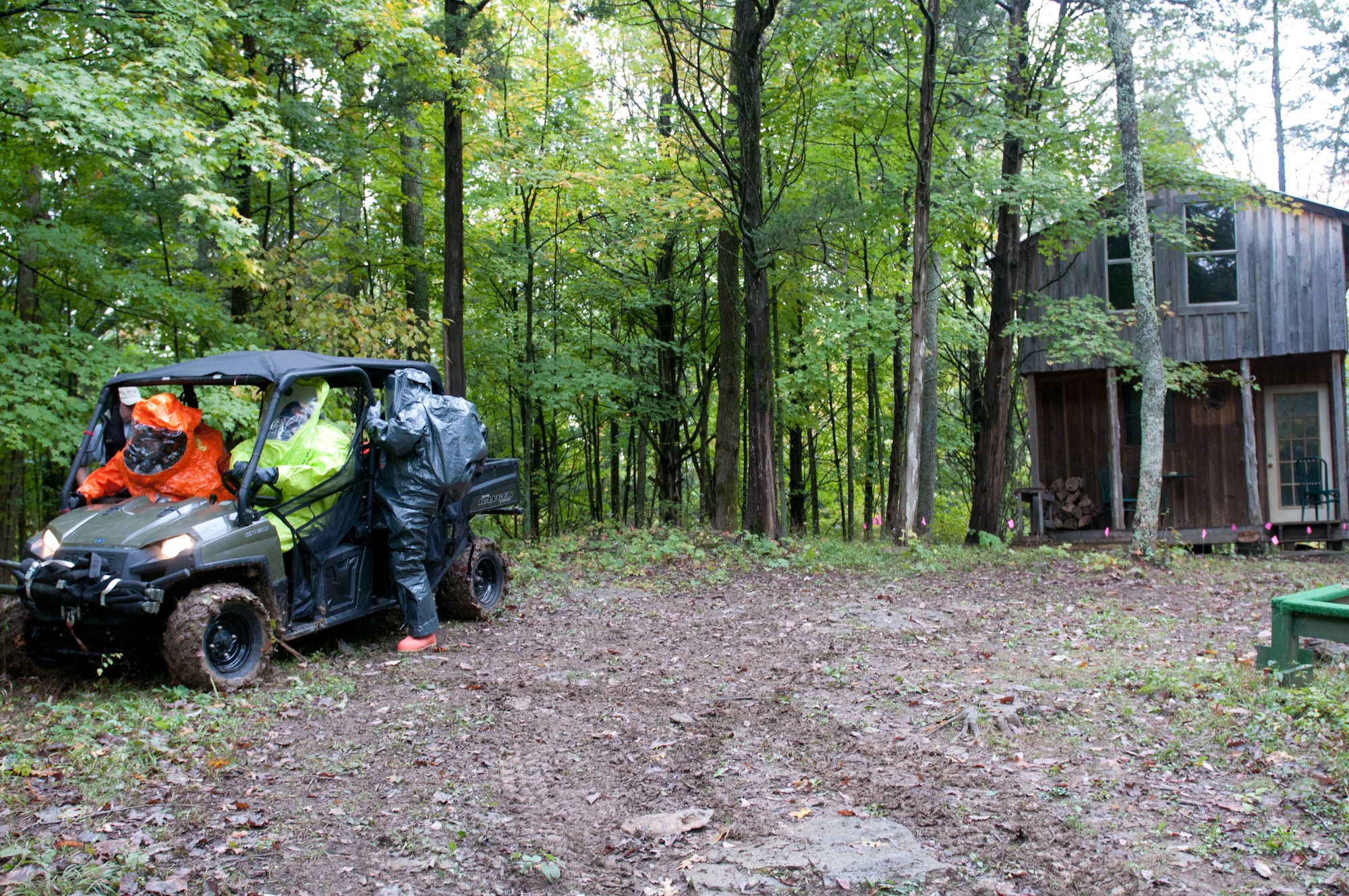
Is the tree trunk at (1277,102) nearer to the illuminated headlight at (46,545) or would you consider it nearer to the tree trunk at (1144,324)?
the tree trunk at (1144,324)

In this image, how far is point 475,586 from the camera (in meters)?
7.75

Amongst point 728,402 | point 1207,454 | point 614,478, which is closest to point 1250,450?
point 1207,454

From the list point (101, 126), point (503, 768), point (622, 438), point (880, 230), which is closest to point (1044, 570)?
point (880, 230)

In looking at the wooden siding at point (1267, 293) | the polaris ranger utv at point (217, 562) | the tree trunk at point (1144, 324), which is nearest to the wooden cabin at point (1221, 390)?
the wooden siding at point (1267, 293)

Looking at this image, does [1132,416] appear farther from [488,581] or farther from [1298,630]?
[488,581]

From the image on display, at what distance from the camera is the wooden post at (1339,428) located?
1459cm

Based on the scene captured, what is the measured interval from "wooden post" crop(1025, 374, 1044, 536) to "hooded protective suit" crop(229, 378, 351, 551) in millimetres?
12776

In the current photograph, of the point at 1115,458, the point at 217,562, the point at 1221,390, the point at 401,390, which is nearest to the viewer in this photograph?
the point at 217,562

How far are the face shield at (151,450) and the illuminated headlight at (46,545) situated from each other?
2.05 feet

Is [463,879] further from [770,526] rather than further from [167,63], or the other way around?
[770,526]

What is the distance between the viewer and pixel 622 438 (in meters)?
25.9

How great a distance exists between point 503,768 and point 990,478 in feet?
43.5

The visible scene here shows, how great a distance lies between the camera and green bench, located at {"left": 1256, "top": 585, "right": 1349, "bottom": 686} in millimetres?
5043

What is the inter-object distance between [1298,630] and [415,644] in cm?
584
